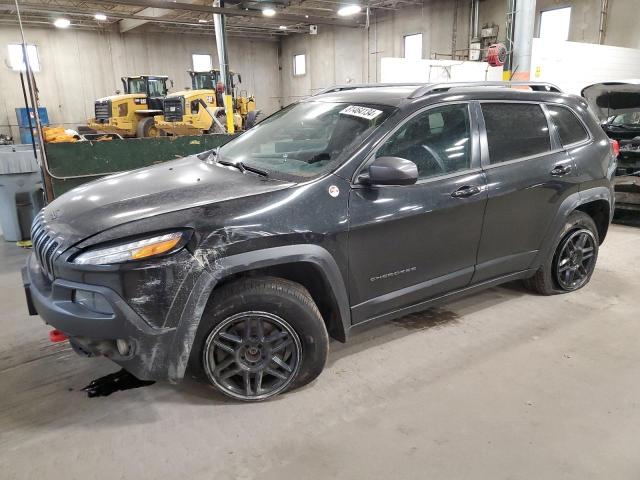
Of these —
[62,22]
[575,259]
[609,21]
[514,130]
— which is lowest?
[575,259]

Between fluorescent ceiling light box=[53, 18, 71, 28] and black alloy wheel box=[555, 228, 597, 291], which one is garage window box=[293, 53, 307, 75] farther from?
black alloy wheel box=[555, 228, 597, 291]

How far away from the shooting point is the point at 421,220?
2.73 m

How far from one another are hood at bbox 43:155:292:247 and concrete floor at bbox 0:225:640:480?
96 cm

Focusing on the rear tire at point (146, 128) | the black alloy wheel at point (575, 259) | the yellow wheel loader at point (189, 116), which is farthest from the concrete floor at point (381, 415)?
the rear tire at point (146, 128)

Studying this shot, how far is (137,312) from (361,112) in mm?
1674

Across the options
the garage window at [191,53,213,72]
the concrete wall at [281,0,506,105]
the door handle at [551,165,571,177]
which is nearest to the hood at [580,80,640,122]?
the door handle at [551,165,571,177]

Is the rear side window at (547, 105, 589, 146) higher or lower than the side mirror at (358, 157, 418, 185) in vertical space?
higher

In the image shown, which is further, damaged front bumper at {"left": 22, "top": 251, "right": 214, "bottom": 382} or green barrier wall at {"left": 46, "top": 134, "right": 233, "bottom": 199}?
green barrier wall at {"left": 46, "top": 134, "right": 233, "bottom": 199}

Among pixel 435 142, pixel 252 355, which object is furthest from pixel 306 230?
pixel 435 142

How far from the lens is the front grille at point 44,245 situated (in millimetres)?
2244

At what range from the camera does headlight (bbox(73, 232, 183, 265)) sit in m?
2.07

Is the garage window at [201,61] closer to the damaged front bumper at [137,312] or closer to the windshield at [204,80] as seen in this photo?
the windshield at [204,80]

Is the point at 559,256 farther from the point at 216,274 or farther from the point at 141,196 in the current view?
the point at 141,196

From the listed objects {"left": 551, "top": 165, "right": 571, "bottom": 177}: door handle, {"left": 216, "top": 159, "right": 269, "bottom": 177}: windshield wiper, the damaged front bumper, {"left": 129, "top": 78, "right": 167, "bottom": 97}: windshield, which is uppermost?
{"left": 129, "top": 78, "right": 167, "bottom": 97}: windshield
